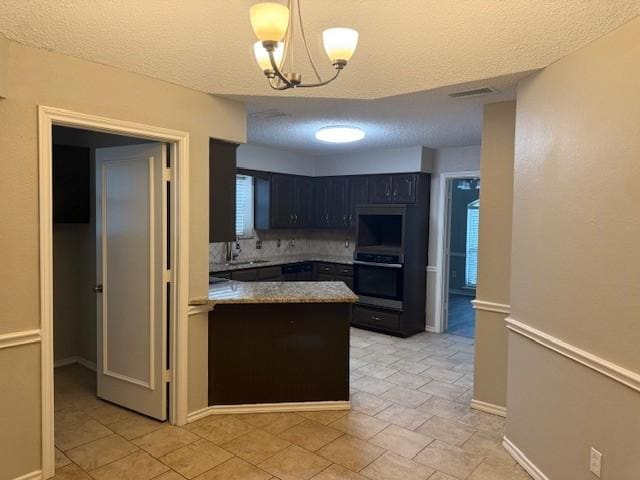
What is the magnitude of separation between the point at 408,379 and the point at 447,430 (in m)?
1.06

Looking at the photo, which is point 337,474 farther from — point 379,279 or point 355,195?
point 355,195

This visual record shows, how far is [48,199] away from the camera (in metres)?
2.51

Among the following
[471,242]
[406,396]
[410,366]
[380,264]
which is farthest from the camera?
[471,242]

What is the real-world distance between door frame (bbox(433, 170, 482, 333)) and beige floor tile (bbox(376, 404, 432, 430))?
8.71 feet

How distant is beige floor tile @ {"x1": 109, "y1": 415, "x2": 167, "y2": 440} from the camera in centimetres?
318

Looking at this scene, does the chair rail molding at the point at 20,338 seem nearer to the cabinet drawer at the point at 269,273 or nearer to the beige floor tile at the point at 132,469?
the beige floor tile at the point at 132,469

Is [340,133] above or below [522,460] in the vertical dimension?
above

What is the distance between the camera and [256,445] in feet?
10.0

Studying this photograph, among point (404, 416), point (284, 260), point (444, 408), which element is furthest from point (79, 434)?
point (284, 260)

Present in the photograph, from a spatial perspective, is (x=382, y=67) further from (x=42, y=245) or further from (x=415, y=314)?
(x=415, y=314)

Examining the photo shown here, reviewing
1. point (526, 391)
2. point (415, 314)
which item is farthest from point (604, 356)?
point (415, 314)

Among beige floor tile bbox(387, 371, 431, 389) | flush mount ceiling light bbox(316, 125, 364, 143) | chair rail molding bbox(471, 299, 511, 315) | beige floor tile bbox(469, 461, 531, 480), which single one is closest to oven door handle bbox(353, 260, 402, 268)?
beige floor tile bbox(387, 371, 431, 389)

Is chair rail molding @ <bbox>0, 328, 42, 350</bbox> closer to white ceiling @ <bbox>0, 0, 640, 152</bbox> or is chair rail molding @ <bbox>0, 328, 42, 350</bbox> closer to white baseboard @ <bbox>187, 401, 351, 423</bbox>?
white baseboard @ <bbox>187, 401, 351, 423</bbox>

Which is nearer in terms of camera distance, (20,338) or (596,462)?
(596,462)
